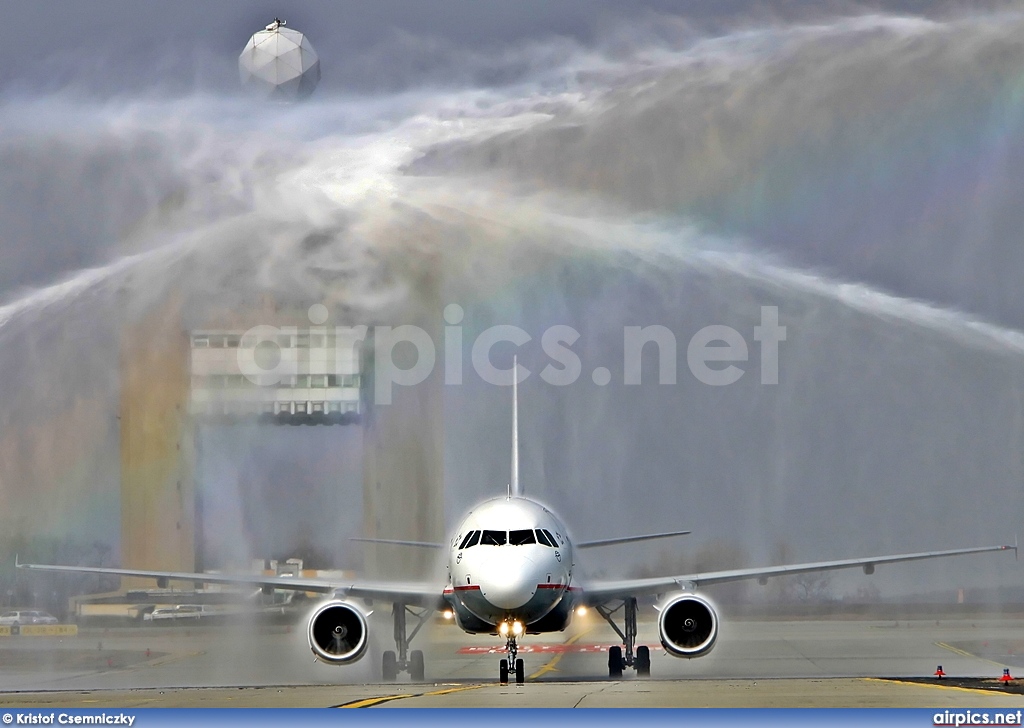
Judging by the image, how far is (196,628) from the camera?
5806cm

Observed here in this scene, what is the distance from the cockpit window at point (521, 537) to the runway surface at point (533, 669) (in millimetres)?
3464

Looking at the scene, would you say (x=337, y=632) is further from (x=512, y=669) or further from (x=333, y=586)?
(x=512, y=669)

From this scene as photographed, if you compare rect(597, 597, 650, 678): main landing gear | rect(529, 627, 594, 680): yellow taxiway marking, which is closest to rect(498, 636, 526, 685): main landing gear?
rect(529, 627, 594, 680): yellow taxiway marking

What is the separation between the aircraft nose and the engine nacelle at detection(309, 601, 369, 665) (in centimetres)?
372

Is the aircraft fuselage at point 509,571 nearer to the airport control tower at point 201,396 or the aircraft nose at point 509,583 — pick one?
the aircraft nose at point 509,583

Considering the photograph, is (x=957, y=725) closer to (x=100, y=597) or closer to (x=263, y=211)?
(x=263, y=211)

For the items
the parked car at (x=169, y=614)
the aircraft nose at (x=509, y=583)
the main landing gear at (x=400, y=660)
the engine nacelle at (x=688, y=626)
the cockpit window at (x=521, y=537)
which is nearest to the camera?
the aircraft nose at (x=509, y=583)

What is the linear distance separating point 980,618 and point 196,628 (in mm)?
37289

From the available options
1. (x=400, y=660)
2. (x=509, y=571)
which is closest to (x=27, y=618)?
(x=400, y=660)

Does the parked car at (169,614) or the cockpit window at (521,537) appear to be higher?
the cockpit window at (521,537)

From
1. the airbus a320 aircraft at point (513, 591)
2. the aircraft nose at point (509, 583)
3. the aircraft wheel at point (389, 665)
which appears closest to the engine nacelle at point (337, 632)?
the airbus a320 aircraft at point (513, 591)

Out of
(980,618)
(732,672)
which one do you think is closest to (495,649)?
(732,672)

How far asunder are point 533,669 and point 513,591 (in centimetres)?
933

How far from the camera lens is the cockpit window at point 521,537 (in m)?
35.2
